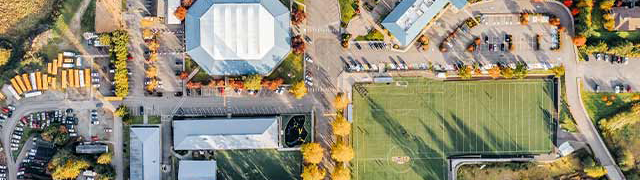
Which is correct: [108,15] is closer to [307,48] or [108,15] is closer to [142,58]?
[142,58]

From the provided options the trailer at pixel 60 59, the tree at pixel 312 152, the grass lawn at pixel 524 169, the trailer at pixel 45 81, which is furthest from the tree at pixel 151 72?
the grass lawn at pixel 524 169

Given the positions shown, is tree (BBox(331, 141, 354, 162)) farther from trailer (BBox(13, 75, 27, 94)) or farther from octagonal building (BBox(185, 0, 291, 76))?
trailer (BBox(13, 75, 27, 94))

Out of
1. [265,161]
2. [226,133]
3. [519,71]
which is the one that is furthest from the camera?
[265,161]

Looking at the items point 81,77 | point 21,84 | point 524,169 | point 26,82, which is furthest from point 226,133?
point 524,169

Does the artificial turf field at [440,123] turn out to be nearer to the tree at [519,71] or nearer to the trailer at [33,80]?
the tree at [519,71]

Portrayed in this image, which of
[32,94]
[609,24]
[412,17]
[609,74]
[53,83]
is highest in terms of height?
[412,17]

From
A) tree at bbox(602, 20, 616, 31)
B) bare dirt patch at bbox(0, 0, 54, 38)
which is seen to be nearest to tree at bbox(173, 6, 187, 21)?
bare dirt patch at bbox(0, 0, 54, 38)

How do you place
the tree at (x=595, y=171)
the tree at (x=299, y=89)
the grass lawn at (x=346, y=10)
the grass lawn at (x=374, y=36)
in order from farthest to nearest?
the grass lawn at (x=374, y=36), the grass lawn at (x=346, y=10), the tree at (x=595, y=171), the tree at (x=299, y=89)

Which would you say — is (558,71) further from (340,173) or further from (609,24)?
(340,173)
